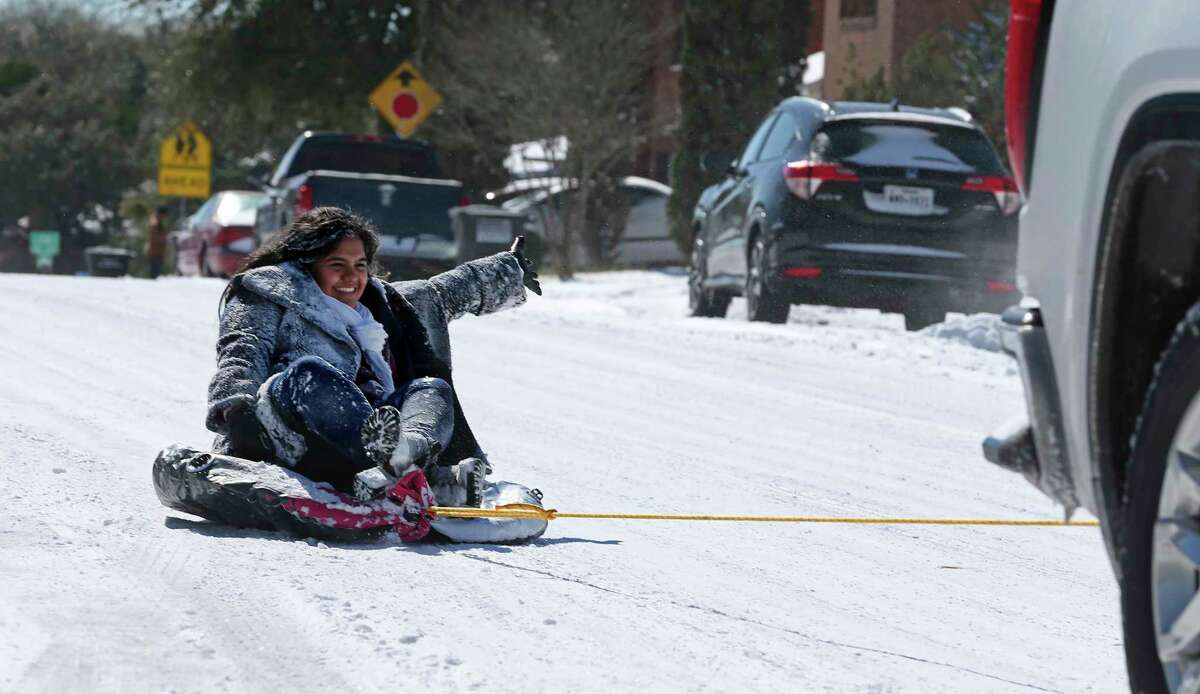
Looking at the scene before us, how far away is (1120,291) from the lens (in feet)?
10.5

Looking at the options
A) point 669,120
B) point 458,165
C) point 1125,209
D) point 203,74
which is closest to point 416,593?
point 1125,209

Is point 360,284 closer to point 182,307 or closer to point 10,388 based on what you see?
point 10,388

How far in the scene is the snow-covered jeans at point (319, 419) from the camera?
550 cm


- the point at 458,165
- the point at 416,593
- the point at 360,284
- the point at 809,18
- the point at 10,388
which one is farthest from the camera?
the point at 458,165

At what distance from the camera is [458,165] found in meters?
32.0

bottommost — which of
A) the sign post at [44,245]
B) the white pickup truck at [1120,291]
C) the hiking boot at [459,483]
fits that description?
the sign post at [44,245]

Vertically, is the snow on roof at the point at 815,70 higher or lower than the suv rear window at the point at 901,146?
lower

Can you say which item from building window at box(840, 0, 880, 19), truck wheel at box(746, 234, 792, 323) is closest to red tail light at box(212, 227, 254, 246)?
building window at box(840, 0, 880, 19)

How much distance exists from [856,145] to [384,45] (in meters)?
19.1

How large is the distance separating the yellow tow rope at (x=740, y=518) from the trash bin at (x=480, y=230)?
13.5 meters

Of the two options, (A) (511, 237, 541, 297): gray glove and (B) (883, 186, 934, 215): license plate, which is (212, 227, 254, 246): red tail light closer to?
(B) (883, 186, 934, 215): license plate

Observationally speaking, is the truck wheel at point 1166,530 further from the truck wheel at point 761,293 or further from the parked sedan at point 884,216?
the truck wheel at point 761,293

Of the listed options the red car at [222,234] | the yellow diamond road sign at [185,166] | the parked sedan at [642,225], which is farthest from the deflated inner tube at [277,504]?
the yellow diamond road sign at [185,166]

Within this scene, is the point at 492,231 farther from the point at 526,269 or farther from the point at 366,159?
the point at 526,269
